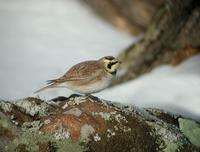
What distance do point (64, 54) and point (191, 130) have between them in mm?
10151

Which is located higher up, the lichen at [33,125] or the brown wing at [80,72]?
the brown wing at [80,72]

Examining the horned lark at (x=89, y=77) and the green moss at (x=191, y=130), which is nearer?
the green moss at (x=191, y=130)

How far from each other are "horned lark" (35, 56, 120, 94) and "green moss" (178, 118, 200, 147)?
3.62 feet

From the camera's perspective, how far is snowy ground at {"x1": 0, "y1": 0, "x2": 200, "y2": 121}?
12688 millimetres

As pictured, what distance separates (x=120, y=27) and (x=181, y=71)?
465cm

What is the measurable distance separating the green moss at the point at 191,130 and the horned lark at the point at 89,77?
110 cm

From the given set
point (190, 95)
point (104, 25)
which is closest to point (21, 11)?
point (104, 25)

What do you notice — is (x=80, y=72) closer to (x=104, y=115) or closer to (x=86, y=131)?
(x=104, y=115)

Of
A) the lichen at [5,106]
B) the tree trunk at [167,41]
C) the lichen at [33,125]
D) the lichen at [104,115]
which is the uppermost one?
the tree trunk at [167,41]

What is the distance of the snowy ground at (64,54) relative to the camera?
1269 cm

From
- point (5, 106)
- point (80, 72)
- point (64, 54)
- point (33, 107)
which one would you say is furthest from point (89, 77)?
point (64, 54)

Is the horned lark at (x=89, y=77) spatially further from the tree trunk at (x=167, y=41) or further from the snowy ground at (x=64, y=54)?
the tree trunk at (x=167, y=41)

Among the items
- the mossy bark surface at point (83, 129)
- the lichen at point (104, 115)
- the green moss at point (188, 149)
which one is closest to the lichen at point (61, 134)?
the mossy bark surface at point (83, 129)

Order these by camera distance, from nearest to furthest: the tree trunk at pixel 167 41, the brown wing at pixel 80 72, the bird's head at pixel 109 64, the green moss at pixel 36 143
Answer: the green moss at pixel 36 143
the brown wing at pixel 80 72
the bird's head at pixel 109 64
the tree trunk at pixel 167 41
